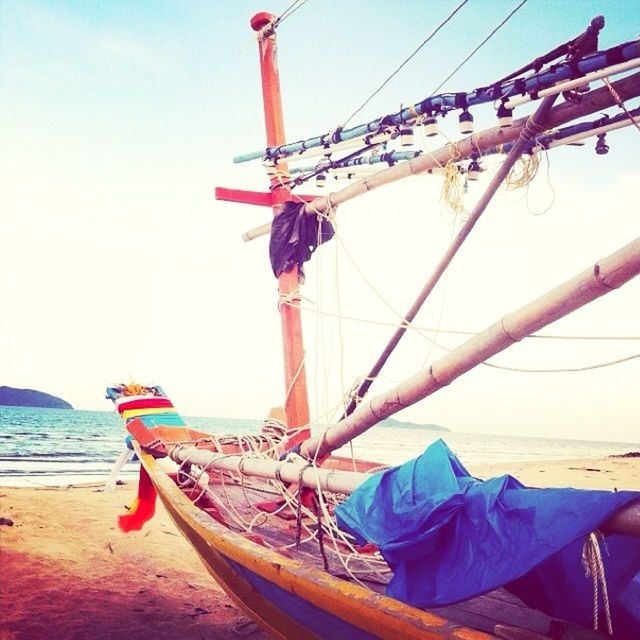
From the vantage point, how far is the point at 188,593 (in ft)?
19.8

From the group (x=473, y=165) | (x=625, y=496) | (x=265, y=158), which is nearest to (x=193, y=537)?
(x=625, y=496)

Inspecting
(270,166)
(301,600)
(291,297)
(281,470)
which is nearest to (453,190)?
(291,297)

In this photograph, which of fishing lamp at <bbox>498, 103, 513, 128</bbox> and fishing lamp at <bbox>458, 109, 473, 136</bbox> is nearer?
fishing lamp at <bbox>498, 103, 513, 128</bbox>

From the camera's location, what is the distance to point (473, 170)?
5.16 m

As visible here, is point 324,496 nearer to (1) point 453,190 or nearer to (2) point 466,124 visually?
(1) point 453,190

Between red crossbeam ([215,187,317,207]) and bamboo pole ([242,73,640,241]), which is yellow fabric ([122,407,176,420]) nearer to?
red crossbeam ([215,187,317,207])

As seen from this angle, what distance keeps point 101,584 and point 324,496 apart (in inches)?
140

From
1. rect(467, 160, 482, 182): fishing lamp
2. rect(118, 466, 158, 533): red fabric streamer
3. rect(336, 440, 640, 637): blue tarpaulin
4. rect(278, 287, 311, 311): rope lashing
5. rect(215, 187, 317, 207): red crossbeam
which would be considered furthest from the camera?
rect(215, 187, 317, 207): red crossbeam

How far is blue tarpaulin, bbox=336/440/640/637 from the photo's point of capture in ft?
5.61

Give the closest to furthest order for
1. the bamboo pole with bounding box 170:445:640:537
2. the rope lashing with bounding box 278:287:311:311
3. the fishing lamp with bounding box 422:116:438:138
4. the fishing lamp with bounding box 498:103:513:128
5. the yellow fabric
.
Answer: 1. the bamboo pole with bounding box 170:445:640:537
2. the fishing lamp with bounding box 498:103:513:128
3. the fishing lamp with bounding box 422:116:438:138
4. the rope lashing with bounding box 278:287:311:311
5. the yellow fabric

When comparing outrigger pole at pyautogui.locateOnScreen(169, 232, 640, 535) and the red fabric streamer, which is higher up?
outrigger pole at pyautogui.locateOnScreen(169, 232, 640, 535)

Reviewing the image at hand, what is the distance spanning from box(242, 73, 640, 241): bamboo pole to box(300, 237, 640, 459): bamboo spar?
5.97ft

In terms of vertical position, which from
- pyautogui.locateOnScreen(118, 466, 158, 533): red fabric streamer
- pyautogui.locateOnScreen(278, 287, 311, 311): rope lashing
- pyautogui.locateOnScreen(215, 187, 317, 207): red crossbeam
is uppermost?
pyautogui.locateOnScreen(215, 187, 317, 207): red crossbeam

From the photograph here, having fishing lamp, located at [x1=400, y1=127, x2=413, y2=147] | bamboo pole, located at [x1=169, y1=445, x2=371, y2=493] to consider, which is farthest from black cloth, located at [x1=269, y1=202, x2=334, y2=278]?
bamboo pole, located at [x1=169, y1=445, x2=371, y2=493]
